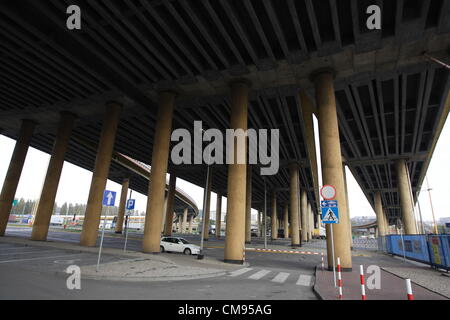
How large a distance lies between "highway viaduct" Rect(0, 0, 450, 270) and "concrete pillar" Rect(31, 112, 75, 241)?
4.4 inches

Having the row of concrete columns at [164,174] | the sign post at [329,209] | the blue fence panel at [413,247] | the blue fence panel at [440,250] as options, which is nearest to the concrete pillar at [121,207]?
the row of concrete columns at [164,174]

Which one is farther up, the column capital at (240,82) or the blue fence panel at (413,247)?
the column capital at (240,82)

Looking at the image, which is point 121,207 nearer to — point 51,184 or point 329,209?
point 51,184

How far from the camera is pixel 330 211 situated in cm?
927

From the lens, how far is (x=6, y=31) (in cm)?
1662

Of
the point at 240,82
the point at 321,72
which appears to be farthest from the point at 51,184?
the point at 321,72

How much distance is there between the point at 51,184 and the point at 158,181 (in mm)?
12949

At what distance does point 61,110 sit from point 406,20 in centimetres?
2974

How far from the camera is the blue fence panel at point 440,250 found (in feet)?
48.1

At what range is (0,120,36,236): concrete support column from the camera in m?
26.4

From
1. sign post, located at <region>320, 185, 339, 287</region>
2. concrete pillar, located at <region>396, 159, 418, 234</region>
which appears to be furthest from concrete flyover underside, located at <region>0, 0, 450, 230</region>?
sign post, located at <region>320, 185, 339, 287</region>

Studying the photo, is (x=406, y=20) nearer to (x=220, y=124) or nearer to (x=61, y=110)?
(x=220, y=124)

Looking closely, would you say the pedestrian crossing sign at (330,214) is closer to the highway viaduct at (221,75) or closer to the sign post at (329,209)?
the sign post at (329,209)

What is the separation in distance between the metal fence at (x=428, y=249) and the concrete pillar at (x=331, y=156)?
5.58 m
